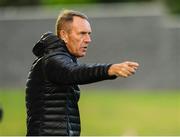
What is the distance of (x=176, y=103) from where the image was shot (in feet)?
79.4

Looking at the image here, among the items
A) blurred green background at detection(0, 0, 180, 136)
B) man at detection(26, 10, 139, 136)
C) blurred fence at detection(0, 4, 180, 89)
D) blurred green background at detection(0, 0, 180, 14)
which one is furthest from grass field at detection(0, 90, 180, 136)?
blurred green background at detection(0, 0, 180, 14)

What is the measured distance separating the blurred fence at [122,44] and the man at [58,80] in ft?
73.8

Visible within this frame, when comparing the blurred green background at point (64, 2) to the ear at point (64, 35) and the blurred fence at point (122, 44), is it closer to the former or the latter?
the blurred fence at point (122, 44)

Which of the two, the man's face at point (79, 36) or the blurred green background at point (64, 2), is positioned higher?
the blurred green background at point (64, 2)

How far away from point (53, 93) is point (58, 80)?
0.14 m

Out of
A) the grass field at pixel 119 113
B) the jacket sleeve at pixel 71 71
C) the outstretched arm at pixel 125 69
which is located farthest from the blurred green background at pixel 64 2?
the outstretched arm at pixel 125 69

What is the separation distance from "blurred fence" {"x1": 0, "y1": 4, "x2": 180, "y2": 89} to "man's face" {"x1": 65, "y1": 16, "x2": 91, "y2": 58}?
22507 mm

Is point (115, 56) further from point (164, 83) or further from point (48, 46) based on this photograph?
point (48, 46)

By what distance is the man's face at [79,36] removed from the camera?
22.6 ft

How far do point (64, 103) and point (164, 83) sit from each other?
23654mm

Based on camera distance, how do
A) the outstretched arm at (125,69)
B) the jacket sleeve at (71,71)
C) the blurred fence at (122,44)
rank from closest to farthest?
the outstretched arm at (125,69) < the jacket sleeve at (71,71) < the blurred fence at (122,44)

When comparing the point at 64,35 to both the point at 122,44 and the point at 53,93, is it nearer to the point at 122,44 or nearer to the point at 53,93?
the point at 53,93

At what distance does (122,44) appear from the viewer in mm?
30078

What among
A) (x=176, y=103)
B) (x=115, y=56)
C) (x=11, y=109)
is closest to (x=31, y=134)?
(x=11, y=109)
